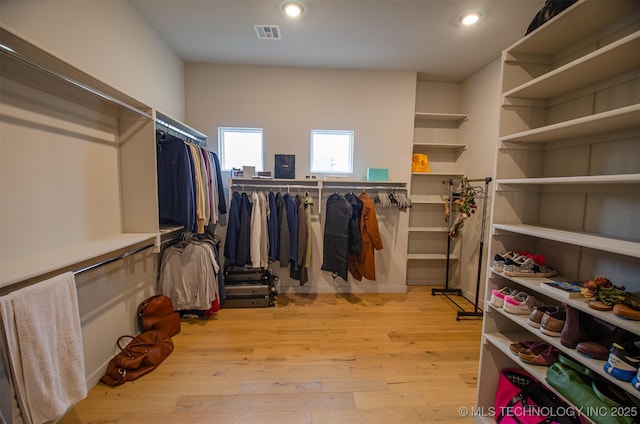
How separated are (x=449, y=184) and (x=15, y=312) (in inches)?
157

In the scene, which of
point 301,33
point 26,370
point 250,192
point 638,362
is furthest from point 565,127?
point 250,192

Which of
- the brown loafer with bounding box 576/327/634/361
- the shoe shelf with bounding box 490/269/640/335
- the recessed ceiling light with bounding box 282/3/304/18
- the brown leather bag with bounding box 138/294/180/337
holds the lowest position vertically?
the brown leather bag with bounding box 138/294/180/337

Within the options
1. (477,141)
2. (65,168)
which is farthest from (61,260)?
(477,141)

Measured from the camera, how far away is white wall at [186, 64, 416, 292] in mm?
3221

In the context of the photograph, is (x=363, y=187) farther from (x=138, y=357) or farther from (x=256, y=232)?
(x=138, y=357)

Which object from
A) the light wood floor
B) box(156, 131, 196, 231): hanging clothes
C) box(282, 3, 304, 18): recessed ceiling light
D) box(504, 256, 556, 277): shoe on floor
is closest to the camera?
box(504, 256, 556, 277): shoe on floor

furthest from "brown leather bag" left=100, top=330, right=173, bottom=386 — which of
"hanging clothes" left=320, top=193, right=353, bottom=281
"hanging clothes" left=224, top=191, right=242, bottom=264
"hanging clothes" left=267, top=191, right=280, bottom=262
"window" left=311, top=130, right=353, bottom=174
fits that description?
"window" left=311, top=130, right=353, bottom=174

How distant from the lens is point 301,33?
250cm

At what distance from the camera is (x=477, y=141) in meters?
3.19

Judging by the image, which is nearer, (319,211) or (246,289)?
(246,289)

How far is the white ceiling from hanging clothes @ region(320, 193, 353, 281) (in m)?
1.72

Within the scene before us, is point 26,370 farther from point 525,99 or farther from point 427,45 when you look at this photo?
point 427,45

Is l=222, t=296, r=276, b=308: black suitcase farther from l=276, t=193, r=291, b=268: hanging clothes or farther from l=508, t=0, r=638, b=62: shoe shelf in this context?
l=508, t=0, r=638, b=62: shoe shelf

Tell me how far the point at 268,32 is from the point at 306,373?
3.16 meters
